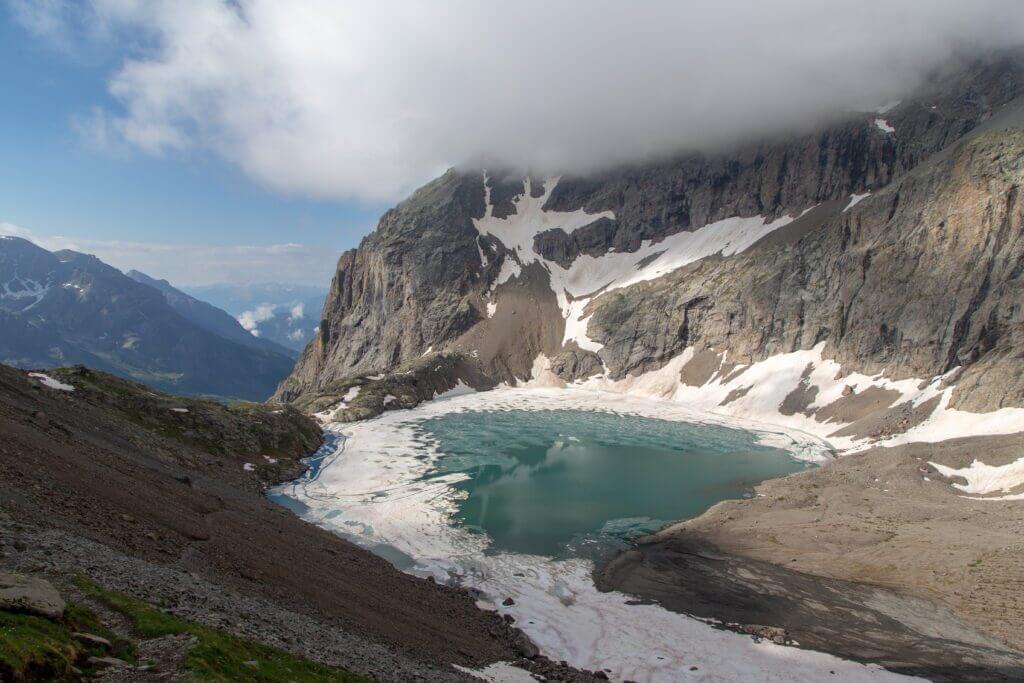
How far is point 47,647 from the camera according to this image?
10.8 meters

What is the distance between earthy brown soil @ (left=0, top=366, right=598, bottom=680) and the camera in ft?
63.5

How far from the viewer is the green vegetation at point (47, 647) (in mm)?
9828

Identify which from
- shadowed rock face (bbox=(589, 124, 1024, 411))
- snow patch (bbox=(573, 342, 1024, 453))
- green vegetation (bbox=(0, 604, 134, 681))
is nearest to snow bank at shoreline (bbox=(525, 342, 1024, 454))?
snow patch (bbox=(573, 342, 1024, 453))

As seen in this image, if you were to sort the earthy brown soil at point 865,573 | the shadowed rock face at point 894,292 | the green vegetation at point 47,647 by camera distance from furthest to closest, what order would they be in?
the shadowed rock face at point 894,292
the earthy brown soil at point 865,573
the green vegetation at point 47,647

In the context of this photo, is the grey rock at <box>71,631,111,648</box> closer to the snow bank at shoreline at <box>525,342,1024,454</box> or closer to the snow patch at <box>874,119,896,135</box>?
the snow bank at shoreline at <box>525,342,1024,454</box>

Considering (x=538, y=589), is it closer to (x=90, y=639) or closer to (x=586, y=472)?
(x=90, y=639)

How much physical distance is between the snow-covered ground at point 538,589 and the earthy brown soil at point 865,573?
2.48m

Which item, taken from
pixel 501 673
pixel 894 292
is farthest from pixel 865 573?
pixel 894 292

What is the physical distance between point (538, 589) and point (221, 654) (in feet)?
85.1

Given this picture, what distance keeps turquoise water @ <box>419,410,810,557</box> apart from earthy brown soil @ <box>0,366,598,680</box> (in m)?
14.6

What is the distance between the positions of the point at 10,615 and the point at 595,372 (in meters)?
146

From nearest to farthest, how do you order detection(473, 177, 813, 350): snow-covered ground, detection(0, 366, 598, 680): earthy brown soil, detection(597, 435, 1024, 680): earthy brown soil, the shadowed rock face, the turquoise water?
detection(0, 366, 598, 680): earthy brown soil
detection(597, 435, 1024, 680): earthy brown soil
the turquoise water
the shadowed rock face
detection(473, 177, 813, 350): snow-covered ground

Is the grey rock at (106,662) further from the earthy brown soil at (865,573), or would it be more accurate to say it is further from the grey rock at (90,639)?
the earthy brown soil at (865,573)

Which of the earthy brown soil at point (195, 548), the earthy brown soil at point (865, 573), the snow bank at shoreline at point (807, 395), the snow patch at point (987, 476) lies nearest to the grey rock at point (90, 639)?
the earthy brown soil at point (195, 548)
